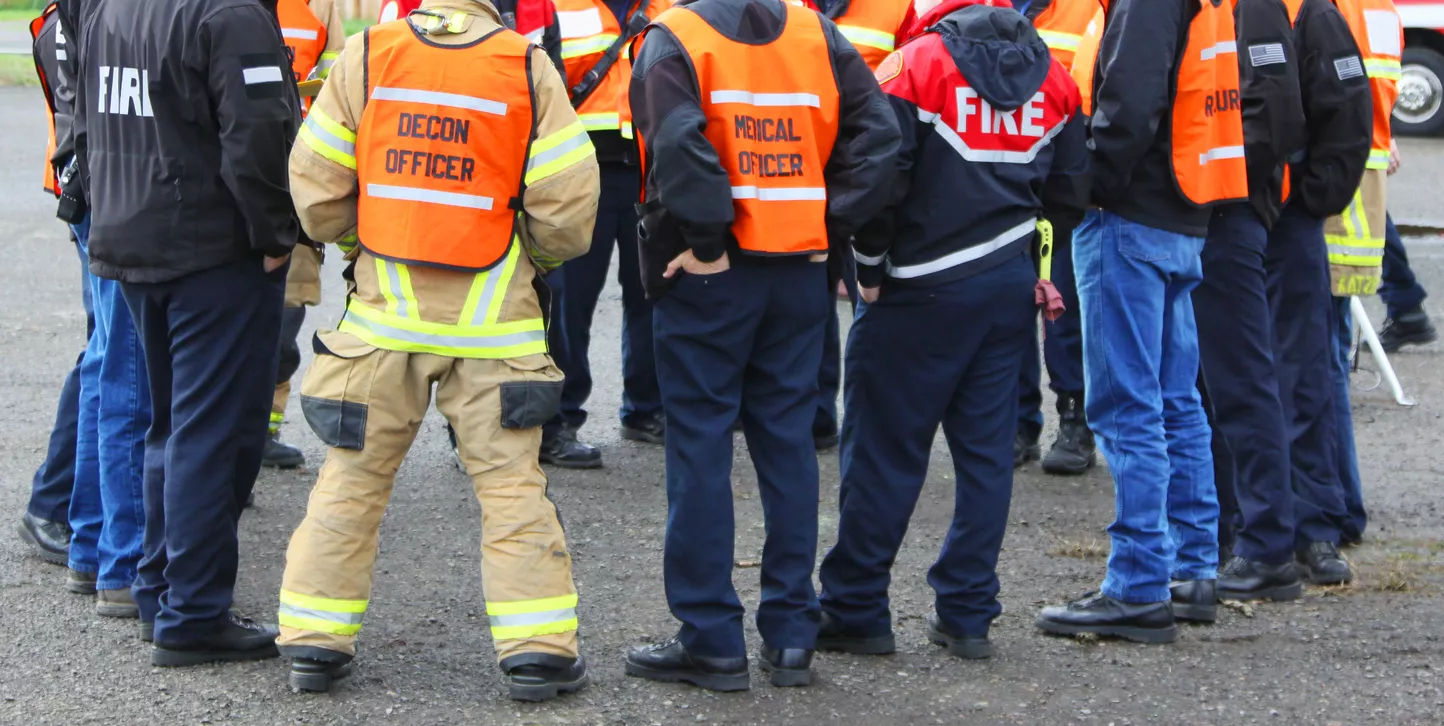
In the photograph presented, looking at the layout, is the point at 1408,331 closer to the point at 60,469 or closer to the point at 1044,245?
the point at 1044,245

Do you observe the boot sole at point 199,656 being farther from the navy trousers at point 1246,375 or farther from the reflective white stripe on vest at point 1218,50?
the reflective white stripe on vest at point 1218,50

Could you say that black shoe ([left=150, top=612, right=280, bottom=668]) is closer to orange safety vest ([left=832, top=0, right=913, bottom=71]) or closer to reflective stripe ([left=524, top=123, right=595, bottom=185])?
reflective stripe ([left=524, top=123, right=595, bottom=185])

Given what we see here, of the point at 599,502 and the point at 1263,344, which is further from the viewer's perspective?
the point at 599,502

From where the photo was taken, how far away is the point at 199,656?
14.4 ft

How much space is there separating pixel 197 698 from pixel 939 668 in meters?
1.99

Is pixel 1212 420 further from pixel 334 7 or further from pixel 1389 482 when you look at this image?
pixel 334 7

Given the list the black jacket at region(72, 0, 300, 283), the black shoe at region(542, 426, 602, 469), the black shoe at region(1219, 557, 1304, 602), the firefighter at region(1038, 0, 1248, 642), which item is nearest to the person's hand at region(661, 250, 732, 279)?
the black jacket at region(72, 0, 300, 283)

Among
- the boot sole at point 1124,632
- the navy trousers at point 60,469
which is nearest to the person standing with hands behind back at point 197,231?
the navy trousers at point 60,469

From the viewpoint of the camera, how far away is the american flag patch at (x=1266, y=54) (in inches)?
199

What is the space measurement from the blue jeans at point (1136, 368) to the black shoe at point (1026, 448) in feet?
5.59

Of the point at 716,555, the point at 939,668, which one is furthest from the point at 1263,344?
the point at 716,555

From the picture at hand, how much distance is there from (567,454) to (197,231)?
2323 mm

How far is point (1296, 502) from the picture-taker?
213 inches

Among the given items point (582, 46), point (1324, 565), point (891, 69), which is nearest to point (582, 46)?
point (582, 46)
